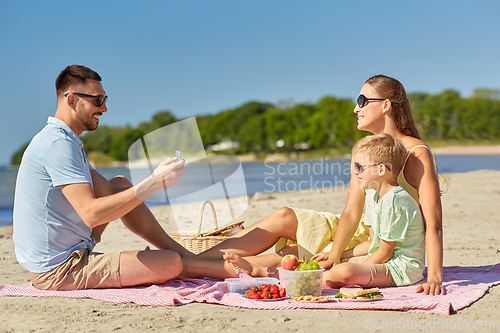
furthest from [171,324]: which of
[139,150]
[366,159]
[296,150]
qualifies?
[296,150]

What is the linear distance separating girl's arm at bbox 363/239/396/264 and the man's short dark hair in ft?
7.89

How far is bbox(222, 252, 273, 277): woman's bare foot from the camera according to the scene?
11.9 ft

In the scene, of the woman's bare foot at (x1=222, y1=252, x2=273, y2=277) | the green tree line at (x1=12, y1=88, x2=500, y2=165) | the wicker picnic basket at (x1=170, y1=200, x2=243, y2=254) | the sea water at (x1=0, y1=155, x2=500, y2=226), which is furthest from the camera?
the green tree line at (x1=12, y1=88, x2=500, y2=165)

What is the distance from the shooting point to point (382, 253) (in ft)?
11.1

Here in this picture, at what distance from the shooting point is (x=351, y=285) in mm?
3410

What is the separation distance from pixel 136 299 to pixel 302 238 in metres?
1.38

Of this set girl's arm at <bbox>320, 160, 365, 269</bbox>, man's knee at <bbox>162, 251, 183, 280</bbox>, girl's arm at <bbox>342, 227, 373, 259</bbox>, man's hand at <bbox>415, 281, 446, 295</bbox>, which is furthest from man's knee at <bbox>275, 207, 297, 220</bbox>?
man's hand at <bbox>415, 281, 446, 295</bbox>

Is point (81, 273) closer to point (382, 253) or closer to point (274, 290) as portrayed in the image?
point (274, 290)

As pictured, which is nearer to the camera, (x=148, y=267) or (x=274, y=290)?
(x=274, y=290)

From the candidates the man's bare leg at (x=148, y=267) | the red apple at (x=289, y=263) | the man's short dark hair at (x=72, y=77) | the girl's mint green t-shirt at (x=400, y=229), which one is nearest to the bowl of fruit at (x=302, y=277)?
the red apple at (x=289, y=263)

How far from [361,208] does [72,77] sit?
7.81 ft

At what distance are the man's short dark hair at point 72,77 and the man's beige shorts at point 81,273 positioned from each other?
3.78ft

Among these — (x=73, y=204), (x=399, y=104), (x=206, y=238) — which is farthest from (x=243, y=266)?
(x=399, y=104)

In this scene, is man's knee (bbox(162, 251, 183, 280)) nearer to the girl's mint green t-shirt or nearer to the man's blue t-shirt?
the man's blue t-shirt
